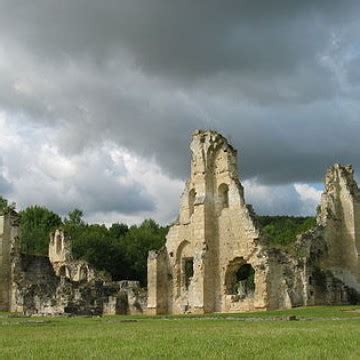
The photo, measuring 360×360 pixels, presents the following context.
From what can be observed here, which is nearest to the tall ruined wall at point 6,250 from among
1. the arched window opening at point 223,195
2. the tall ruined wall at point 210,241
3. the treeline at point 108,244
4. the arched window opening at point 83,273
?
the arched window opening at point 83,273

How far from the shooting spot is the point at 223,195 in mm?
35688

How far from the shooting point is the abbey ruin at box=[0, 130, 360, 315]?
32250mm

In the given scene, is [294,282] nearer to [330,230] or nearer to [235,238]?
[235,238]

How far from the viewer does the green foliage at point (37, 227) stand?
69125 mm

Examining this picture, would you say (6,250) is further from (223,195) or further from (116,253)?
(116,253)

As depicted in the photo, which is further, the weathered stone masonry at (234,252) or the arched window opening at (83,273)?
the arched window opening at (83,273)

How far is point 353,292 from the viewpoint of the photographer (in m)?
35.0

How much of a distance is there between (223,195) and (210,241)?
2.70 m

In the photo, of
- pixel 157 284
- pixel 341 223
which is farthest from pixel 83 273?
pixel 341 223

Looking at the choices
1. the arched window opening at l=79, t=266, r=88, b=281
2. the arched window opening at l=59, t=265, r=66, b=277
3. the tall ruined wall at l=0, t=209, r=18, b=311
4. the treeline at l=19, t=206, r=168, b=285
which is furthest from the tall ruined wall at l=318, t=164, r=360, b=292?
the treeline at l=19, t=206, r=168, b=285

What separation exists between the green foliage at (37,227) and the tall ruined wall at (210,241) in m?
32.9

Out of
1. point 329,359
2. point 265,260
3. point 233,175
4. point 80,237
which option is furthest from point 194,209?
point 80,237

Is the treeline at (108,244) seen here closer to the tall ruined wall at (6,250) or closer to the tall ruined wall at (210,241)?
the tall ruined wall at (6,250)

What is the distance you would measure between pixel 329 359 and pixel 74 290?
28.6 meters
